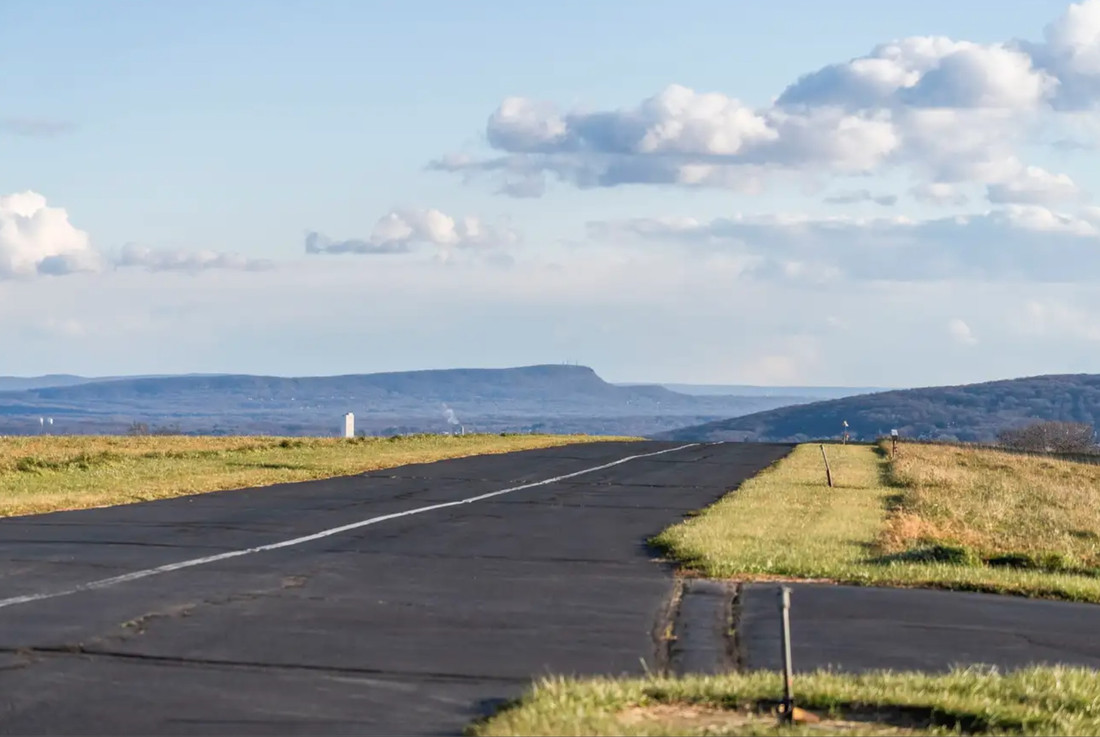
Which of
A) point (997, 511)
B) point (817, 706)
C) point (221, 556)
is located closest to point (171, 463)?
point (997, 511)

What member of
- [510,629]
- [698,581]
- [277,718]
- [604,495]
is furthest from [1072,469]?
[277,718]

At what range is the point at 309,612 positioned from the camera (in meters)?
11.6

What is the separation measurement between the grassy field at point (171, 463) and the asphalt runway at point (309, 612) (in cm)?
238

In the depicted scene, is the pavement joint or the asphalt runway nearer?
the asphalt runway

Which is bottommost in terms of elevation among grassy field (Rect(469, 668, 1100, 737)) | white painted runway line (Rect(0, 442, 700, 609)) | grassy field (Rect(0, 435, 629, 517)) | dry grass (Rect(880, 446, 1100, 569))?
dry grass (Rect(880, 446, 1100, 569))

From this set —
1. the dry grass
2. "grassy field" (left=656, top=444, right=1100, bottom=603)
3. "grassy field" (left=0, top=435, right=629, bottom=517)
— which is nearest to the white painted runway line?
"grassy field" (left=656, top=444, right=1100, bottom=603)

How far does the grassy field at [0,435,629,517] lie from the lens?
23922mm

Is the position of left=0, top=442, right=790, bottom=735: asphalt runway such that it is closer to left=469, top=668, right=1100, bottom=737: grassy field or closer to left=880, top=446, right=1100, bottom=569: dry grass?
left=469, top=668, right=1100, bottom=737: grassy field

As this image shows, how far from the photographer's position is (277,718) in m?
7.93

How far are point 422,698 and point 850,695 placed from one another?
7.93ft

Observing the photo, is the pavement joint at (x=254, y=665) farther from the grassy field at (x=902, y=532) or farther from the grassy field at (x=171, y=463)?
the grassy field at (x=171, y=463)

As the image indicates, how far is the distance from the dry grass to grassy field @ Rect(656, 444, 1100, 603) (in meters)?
0.04

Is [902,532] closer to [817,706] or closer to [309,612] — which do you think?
[309,612]

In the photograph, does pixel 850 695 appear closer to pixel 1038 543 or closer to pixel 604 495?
pixel 1038 543
